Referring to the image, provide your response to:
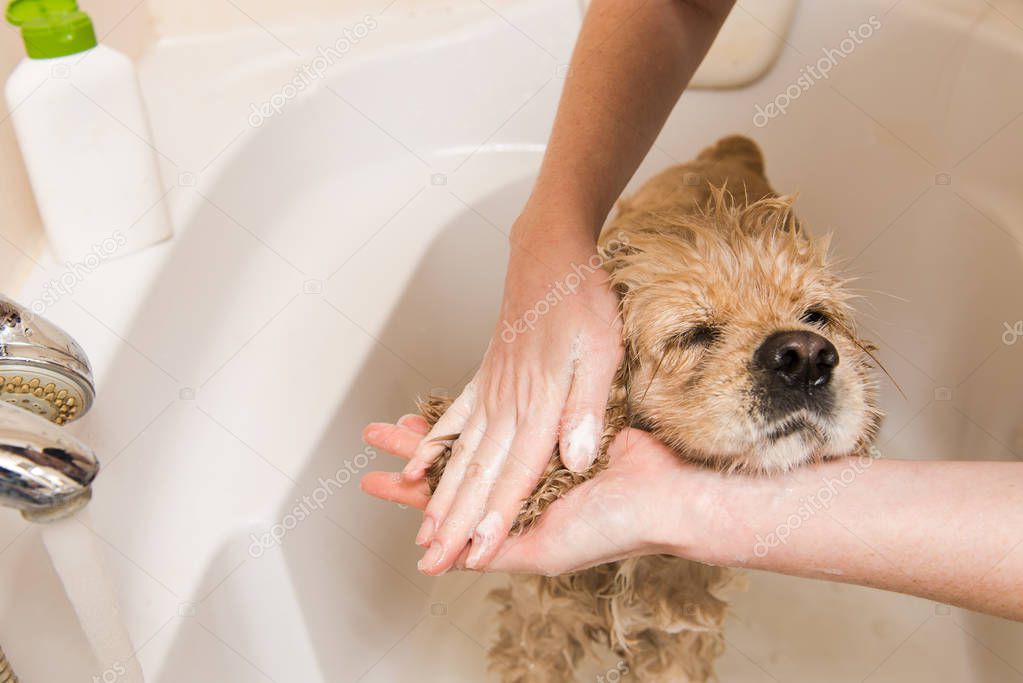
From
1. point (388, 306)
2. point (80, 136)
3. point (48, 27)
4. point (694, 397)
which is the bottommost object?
point (388, 306)

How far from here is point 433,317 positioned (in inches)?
61.1

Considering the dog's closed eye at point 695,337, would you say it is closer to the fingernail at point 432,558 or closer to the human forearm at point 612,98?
the human forearm at point 612,98

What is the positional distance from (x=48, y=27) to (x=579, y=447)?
2.69ft

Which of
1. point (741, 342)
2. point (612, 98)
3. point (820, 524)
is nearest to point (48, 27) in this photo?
point (612, 98)

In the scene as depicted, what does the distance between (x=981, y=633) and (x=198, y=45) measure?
1683 millimetres

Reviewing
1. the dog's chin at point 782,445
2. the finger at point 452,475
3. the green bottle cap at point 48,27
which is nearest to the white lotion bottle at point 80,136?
the green bottle cap at point 48,27

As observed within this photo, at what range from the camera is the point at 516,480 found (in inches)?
34.7

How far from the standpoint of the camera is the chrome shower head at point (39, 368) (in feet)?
2.31

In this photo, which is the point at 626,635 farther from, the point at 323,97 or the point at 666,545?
the point at 323,97

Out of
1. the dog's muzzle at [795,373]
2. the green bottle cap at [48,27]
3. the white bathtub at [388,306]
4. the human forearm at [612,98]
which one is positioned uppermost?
the green bottle cap at [48,27]

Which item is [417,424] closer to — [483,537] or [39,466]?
[483,537]

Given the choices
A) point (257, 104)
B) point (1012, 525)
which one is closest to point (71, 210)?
point (257, 104)

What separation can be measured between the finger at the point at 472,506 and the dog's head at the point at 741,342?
17cm

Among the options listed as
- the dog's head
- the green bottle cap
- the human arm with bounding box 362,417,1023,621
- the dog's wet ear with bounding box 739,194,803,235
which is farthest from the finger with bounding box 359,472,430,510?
the green bottle cap
